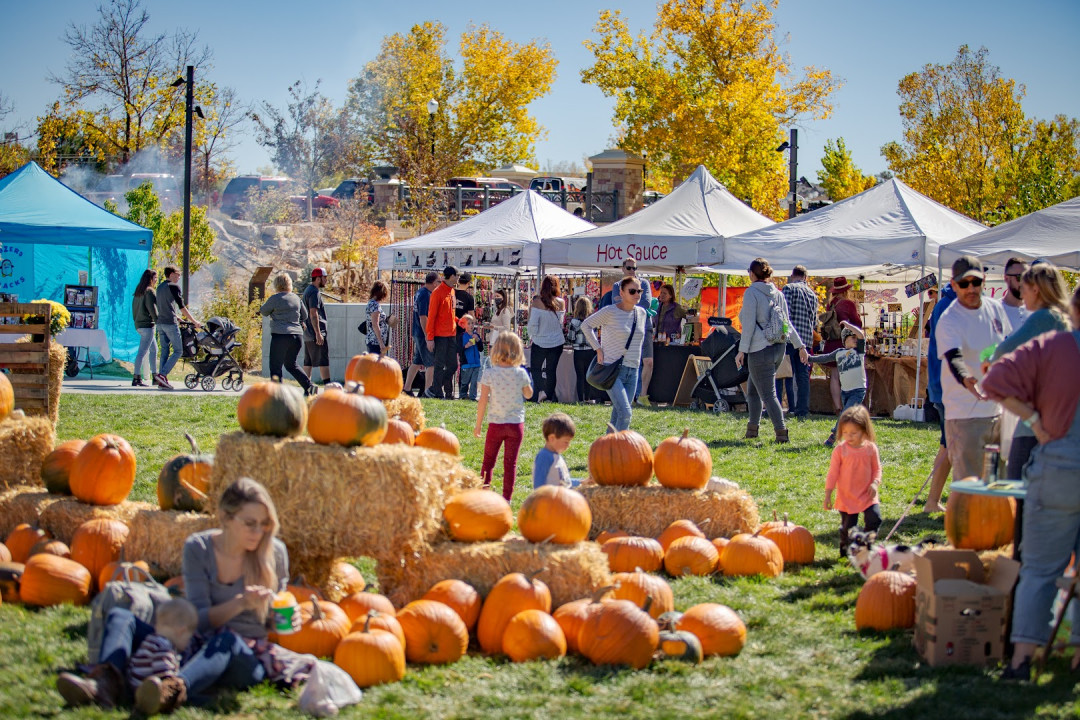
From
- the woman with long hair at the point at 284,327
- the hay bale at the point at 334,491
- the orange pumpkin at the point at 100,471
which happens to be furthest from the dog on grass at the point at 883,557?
the woman with long hair at the point at 284,327

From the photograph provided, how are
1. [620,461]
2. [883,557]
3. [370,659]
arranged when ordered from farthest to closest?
[620,461], [883,557], [370,659]

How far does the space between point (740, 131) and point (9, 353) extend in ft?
81.1

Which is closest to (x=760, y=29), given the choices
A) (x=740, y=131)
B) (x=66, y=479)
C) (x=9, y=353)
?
(x=740, y=131)

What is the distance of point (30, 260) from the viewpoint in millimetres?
18969

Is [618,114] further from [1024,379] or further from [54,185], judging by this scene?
[1024,379]

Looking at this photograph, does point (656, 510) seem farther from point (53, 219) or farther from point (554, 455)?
point (53, 219)

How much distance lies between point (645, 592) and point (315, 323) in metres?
11.1

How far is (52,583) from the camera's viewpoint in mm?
5266

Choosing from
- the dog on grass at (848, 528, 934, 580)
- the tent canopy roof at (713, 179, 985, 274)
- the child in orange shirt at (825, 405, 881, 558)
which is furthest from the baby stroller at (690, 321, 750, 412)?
the dog on grass at (848, 528, 934, 580)

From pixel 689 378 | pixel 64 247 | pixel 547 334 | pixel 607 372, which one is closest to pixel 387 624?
pixel 607 372

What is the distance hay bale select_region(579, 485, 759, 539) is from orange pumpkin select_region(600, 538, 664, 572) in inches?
23.5

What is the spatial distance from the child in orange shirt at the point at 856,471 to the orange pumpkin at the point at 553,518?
2.02 meters

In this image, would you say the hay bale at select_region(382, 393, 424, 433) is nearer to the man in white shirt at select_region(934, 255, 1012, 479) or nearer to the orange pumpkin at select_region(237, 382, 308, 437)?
the orange pumpkin at select_region(237, 382, 308, 437)

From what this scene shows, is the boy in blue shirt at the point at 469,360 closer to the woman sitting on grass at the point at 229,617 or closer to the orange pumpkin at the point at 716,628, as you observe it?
the orange pumpkin at the point at 716,628
